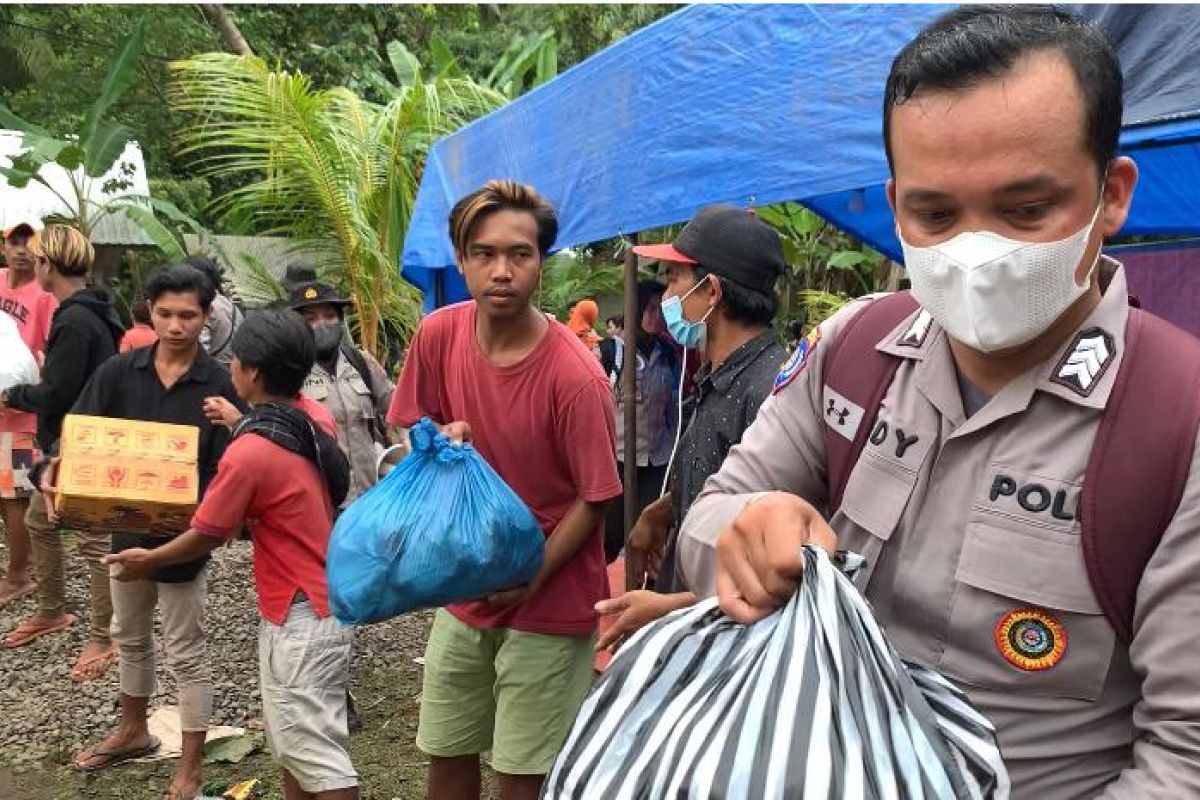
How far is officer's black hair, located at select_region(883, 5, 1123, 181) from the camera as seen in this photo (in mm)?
967

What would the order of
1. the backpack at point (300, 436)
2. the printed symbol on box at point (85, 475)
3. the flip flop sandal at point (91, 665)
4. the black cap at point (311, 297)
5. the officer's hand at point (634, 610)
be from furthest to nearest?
the black cap at point (311, 297), the flip flop sandal at point (91, 665), the printed symbol on box at point (85, 475), the backpack at point (300, 436), the officer's hand at point (634, 610)

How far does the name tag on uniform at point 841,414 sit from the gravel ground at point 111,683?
11.7 feet

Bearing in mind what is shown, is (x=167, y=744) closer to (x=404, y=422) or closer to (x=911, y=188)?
(x=404, y=422)

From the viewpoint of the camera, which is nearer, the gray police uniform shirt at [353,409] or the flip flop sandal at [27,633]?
the gray police uniform shirt at [353,409]

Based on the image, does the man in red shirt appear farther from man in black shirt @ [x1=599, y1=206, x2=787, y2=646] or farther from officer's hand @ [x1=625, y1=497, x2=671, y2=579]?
man in black shirt @ [x1=599, y1=206, x2=787, y2=646]

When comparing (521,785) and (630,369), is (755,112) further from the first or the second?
(521,785)

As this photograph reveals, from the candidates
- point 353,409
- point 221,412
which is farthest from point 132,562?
point 353,409

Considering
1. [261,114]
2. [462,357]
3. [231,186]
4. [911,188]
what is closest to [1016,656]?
[911,188]

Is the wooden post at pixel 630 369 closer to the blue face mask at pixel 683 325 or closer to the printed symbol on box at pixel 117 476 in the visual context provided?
the blue face mask at pixel 683 325

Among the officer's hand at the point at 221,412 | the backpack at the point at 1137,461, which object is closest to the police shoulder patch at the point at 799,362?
the backpack at the point at 1137,461

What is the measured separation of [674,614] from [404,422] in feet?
6.45

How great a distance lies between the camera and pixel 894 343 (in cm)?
116

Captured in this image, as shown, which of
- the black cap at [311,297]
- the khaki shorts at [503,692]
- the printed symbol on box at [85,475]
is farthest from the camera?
the black cap at [311,297]

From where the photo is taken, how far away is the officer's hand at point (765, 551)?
3.20 feet
